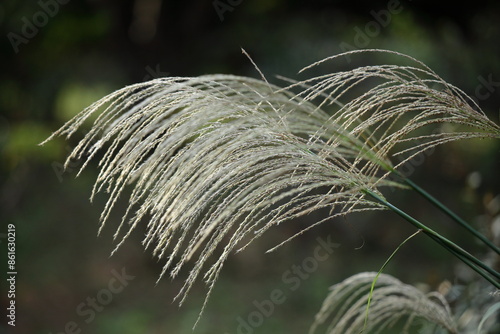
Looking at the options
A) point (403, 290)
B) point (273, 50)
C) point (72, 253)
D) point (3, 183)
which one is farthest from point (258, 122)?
point (3, 183)

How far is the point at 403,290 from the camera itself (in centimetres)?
163

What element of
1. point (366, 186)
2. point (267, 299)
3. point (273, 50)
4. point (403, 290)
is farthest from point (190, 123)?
point (273, 50)

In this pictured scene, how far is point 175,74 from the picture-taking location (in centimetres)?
549

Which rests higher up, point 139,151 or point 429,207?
point 139,151

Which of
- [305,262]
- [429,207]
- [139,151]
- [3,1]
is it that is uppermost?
[3,1]

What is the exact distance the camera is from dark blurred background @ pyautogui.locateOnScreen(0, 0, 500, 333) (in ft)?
15.8

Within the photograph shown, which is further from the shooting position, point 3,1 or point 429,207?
point 429,207

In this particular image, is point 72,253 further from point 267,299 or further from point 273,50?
point 273,50

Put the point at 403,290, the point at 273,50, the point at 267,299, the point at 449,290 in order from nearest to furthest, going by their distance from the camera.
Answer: the point at 403,290
the point at 449,290
the point at 267,299
the point at 273,50

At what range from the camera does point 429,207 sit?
583 centimetres

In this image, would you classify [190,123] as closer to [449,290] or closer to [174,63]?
[449,290]

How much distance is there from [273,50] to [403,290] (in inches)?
162

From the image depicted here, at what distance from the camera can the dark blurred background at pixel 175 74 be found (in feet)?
15.8

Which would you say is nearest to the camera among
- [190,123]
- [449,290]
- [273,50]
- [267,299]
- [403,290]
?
[190,123]
